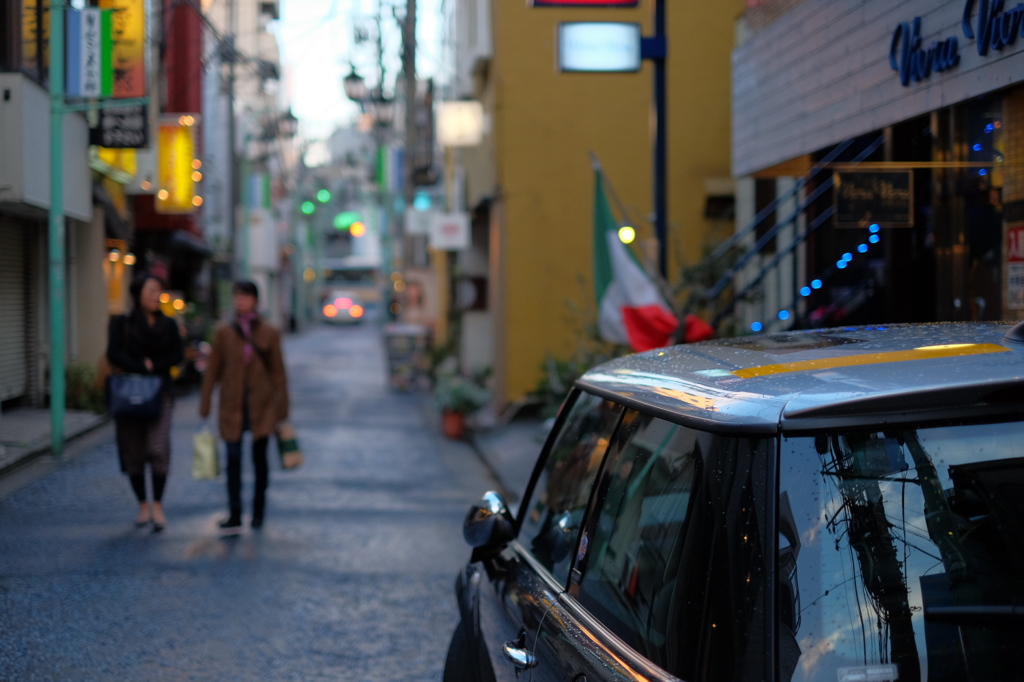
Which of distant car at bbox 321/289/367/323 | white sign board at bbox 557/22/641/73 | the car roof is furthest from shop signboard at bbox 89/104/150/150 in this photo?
distant car at bbox 321/289/367/323

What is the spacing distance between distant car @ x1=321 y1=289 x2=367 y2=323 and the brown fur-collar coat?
6325cm

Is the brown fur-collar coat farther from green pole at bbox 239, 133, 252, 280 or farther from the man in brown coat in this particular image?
green pole at bbox 239, 133, 252, 280

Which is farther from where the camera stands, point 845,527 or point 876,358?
point 876,358

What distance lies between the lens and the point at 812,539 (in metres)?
2.05

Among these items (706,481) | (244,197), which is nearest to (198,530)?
(706,481)

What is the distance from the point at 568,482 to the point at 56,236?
33.7ft

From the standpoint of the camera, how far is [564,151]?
1722 cm

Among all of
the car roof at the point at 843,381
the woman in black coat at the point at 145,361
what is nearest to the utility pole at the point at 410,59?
the woman in black coat at the point at 145,361

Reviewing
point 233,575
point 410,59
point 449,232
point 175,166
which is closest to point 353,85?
point 410,59

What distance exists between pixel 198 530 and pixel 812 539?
729 cm

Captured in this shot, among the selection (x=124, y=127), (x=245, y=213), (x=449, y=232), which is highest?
(x=245, y=213)

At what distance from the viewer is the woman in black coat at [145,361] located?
8.20 m

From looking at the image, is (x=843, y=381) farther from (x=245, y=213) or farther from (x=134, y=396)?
(x=245, y=213)

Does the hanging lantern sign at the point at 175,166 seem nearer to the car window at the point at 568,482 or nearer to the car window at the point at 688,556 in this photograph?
the car window at the point at 568,482
